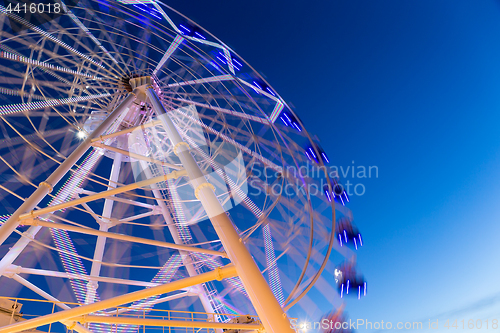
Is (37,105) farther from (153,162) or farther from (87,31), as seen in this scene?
(153,162)

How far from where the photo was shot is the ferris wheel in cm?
798

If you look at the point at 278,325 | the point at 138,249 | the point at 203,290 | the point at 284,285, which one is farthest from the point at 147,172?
the point at 278,325

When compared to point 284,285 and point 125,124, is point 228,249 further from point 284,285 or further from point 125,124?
point 125,124

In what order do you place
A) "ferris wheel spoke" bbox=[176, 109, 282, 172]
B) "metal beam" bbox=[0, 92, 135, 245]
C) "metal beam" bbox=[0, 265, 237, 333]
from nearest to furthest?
"metal beam" bbox=[0, 265, 237, 333]
"metal beam" bbox=[0, 92, 135, 245]
"ferris wheel spoke" bbox=[176, 109, 282, 172]

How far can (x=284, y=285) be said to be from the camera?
8.85 m

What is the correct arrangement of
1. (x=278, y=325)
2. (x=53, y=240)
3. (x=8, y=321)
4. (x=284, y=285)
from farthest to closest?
(x=53, y=240) → (x=284, y=285) → (x=8, y=321) → (x=278, y=325)

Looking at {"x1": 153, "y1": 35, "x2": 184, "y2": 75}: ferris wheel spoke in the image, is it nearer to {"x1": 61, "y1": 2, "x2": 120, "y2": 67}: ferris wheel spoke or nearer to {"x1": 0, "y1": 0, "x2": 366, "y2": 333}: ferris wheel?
{"x1": 0, "y1": 0, "x2": 366, "y2": 333}: ferris wheel

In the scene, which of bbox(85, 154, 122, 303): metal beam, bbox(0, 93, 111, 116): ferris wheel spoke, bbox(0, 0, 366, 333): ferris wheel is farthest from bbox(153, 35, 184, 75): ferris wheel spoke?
bbox(85, 154, 122, 303): metal beam

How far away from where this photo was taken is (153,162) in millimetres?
8656

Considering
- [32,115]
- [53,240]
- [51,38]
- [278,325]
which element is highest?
[51,38]

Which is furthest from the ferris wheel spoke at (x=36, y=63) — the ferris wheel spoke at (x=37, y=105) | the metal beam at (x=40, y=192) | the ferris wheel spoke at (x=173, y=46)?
the metal beam at (x=40, y=192)

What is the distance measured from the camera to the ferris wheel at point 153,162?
798 centimetres

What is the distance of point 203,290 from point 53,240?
5.68 metres

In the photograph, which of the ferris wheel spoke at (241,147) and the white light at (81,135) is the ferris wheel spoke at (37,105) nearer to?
the white light at (81,135)
